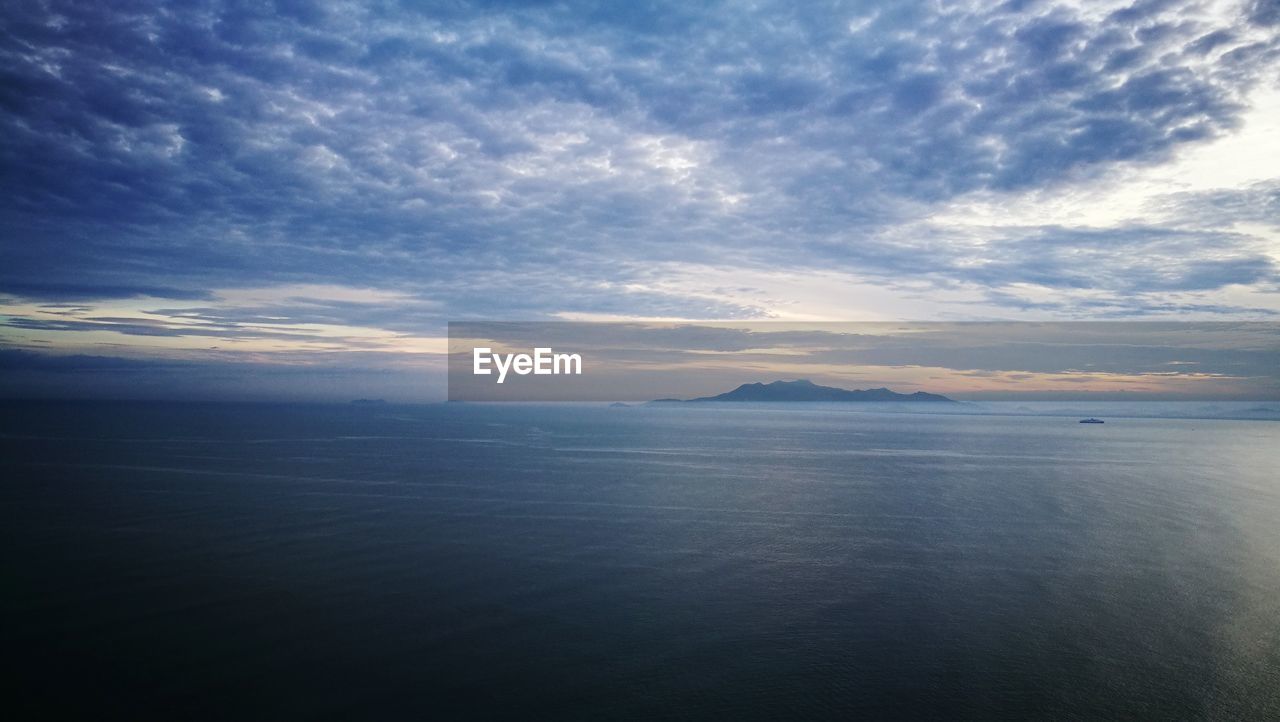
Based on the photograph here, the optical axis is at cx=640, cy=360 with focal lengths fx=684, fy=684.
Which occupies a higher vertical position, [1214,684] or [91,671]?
[91,671]

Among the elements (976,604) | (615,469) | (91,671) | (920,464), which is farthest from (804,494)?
(91,671)

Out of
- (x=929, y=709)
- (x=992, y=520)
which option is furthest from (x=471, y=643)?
(x=992, y=520)

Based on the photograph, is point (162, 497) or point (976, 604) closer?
point (976, 604)

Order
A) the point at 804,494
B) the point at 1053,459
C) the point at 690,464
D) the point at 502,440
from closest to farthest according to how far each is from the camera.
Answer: the point at 804,494
the point at 690,464
the point at 1053,459
the point at 502,440

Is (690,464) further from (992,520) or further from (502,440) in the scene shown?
(502,440)

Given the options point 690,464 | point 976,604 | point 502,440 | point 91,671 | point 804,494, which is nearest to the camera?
point 91,671

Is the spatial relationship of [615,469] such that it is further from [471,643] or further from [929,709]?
[929,709]
